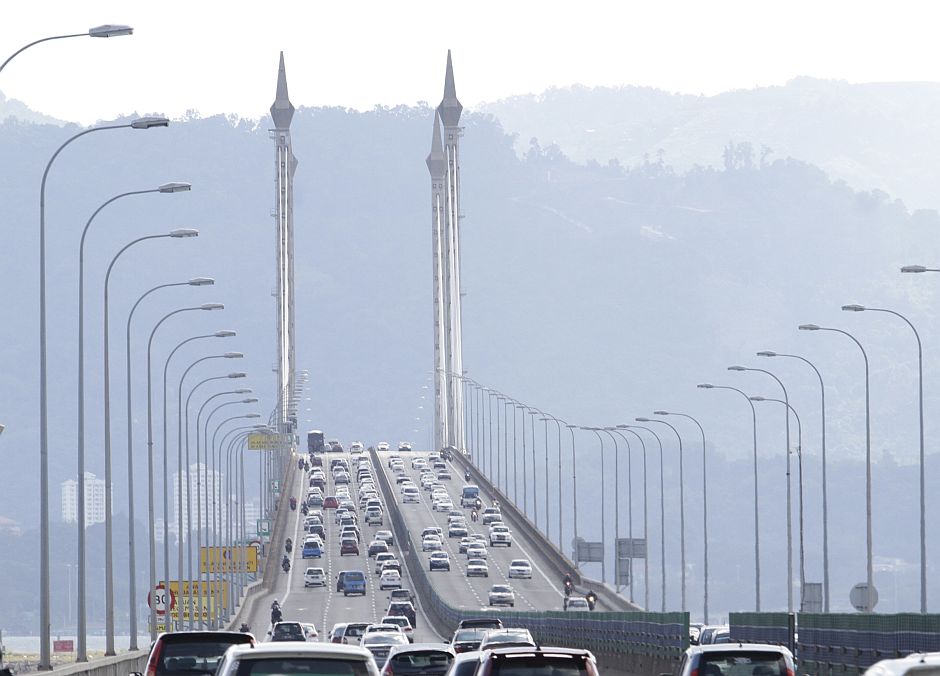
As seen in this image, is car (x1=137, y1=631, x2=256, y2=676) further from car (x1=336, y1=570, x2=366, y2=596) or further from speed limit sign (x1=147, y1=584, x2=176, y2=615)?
car (x1=336, y1=570, x2=366, y2=596)

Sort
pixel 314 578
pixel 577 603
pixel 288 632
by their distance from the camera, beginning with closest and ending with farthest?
pixel 288 632 → pixel 577 603 → pixel 314 578

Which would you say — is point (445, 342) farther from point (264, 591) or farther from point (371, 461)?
point (264, 591)

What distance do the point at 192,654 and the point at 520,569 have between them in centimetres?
9126

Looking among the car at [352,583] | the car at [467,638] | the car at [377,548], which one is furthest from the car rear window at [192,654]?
the car at [377,548]

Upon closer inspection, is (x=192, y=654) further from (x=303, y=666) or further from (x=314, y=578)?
(x=314, y=578)

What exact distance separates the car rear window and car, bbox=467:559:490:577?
296 ft

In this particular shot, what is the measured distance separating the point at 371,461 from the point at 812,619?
485 ft

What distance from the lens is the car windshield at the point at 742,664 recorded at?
21.1 m

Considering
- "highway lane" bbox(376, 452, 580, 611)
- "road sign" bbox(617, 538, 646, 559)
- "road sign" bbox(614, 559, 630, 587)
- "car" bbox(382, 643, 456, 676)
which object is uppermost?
"car" bbox(382, 643, 456, 676)

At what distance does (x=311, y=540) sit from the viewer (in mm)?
123562

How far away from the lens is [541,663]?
1781cm

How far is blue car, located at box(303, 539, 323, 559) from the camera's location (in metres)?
122

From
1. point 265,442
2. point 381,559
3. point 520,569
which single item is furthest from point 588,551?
point 265,442

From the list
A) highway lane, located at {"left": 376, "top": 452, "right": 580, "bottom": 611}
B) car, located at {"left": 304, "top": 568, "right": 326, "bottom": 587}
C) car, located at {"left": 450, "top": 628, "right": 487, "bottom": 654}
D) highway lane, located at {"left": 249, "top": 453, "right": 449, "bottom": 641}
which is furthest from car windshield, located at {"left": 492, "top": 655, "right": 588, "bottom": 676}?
car, located at {"left": 304, "top": 568, "right": 326, "bottom": 587}
